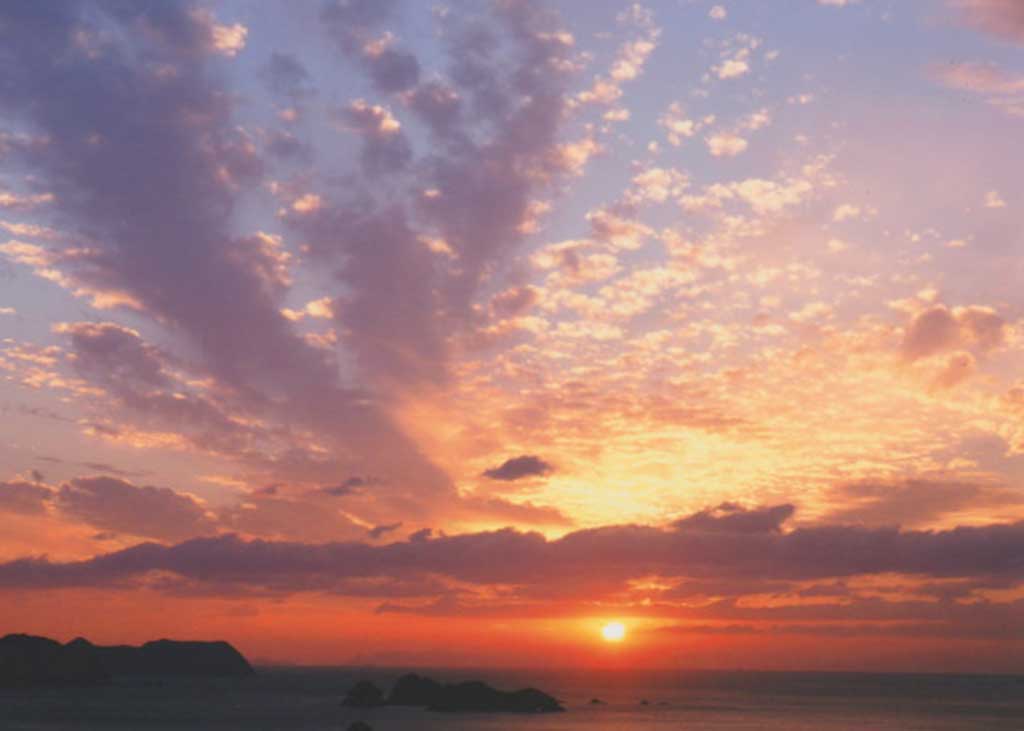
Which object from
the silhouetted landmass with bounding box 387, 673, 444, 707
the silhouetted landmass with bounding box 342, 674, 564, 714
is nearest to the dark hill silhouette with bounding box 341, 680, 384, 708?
the silhouetted landmass with bounding box 342, 674, 564, 714

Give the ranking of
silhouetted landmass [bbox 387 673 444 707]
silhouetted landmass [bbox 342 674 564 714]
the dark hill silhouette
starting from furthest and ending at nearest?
silhouetted landmass [bbox 387 673 444 707] → the dark hill silhouette → silhouetted landmass [bbox 342 674 564 714]

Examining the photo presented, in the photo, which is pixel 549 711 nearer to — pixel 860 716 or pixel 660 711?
pixel 660 711

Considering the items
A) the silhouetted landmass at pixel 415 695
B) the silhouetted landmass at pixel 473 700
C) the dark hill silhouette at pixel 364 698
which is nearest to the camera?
the silhouetted landmass at pixel 473 700

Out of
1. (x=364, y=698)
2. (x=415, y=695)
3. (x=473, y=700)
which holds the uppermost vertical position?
(x=415, y=695)

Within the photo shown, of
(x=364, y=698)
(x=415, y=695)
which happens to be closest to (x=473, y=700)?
(x=415, y=695)

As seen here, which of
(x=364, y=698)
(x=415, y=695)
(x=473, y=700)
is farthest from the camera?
(x=415, y=695)

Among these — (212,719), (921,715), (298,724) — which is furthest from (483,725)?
(921,715)

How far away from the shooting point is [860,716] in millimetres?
181375

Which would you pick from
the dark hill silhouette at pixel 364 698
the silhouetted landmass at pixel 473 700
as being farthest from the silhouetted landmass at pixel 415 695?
the dark hill silhouette at pixel 364 698

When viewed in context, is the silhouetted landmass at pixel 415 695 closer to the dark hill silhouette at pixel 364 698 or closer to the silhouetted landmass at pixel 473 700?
the silhouetted landmass at pixel 473 700

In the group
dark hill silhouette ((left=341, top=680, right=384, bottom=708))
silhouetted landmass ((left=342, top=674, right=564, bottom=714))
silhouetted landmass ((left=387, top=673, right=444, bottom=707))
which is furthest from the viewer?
silhouetted landmass ((left=387, top=673, right=444, bottom=707))

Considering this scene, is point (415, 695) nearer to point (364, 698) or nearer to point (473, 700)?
point (364, 698)

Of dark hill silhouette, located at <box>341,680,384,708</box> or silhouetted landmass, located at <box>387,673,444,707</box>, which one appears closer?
dark hill silhouette, located at <box>341,680,384,708</box>

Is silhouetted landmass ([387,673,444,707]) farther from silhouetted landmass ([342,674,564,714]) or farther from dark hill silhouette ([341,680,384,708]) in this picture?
dark hill silhouette ([341,680,384,708])
